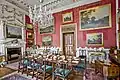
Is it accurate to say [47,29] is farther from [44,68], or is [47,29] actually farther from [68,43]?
[44,68]

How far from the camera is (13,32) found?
7.71m

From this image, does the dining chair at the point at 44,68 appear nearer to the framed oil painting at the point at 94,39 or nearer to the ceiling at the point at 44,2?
the framed oil painting at the point at 94,39

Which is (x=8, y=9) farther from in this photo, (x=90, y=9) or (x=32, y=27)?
(x=90, y=9)

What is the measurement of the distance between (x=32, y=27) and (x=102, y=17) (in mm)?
6079

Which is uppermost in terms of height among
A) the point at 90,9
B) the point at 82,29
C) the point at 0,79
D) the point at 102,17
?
the point at 90,9

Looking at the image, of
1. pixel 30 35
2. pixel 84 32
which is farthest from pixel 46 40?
pixel 84 32

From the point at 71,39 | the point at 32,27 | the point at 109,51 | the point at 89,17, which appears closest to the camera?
the point at 109,51

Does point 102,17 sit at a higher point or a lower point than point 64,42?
higher

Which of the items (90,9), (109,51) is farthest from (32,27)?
(109,51)

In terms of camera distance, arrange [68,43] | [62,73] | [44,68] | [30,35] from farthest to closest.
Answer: [30,35]
[68,43]
[44,68]
[62,73]

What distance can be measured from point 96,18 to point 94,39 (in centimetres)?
129

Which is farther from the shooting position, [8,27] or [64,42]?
[64,42]

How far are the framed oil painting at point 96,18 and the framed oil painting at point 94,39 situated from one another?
0.45 metres

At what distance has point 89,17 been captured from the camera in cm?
681
